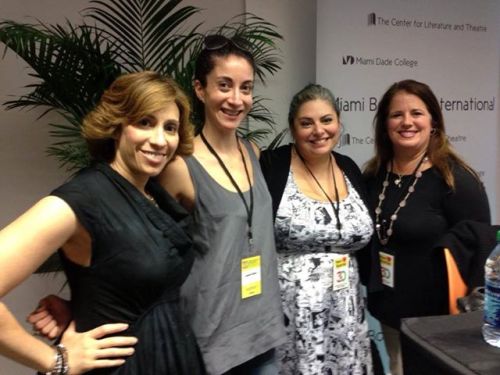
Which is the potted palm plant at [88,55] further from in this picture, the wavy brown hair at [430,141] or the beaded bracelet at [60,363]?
the beaded bracelet at [60,363]

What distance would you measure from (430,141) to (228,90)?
3.43 feet

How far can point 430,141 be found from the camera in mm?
2010

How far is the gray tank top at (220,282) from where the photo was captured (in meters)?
1.41

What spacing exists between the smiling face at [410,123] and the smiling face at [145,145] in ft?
3.92

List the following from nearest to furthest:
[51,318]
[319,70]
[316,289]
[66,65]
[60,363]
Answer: [60,363] < [51,318] < [316,289] < [66,65] < [319,70]

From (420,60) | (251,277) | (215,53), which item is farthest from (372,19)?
(251,277)

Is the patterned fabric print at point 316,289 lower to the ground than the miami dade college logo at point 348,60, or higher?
lower

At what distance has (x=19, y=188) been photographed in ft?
7.74

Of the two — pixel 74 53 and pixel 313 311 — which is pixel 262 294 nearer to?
pixel 313 311

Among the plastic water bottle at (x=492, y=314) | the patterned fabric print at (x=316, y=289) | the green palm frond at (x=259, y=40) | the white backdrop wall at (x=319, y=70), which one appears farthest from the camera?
the white backdrop wall at (x=319, y=70)

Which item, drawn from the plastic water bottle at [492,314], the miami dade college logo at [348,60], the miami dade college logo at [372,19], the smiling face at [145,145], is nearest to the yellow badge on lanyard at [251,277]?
the smiling face at [145,145]

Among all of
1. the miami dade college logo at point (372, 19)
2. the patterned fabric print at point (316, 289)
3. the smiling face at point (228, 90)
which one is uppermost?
the miami dade college logo at point (372, 19)

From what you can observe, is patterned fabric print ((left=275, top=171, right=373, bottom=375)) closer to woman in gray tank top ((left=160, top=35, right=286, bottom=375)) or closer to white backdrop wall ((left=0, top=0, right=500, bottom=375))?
woman in gray tank top ((left=160, top=35, right=286, bottom=375))

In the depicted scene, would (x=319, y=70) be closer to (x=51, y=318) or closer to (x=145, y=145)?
(x=145, y=145)
